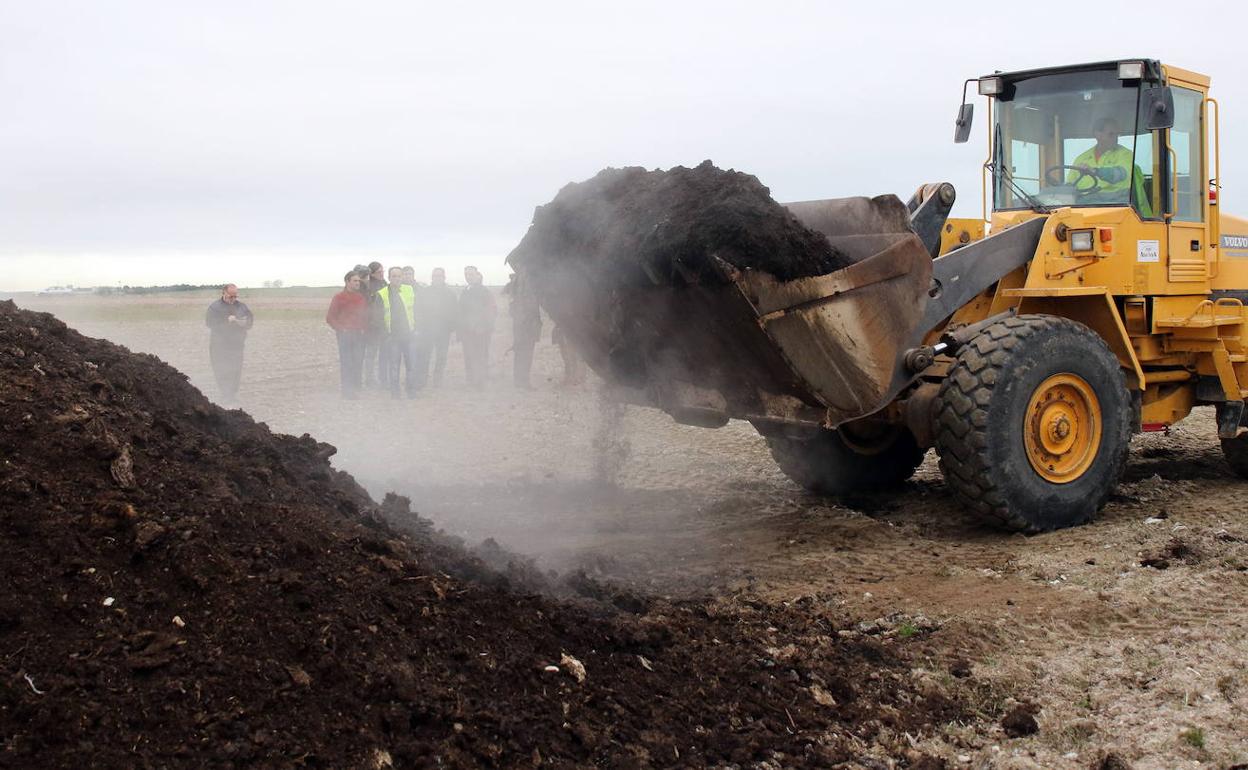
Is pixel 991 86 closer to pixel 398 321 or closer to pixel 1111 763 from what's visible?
pixel 1111 763

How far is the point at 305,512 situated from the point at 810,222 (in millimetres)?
3535

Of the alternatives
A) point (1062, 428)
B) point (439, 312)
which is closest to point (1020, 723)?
point (1062, 428)

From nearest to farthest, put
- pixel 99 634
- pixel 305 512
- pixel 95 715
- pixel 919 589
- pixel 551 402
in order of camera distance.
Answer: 1. pixel 95 715
2. pixel 99 634
3. pixel 305 512
4. pixel 919 589
5. pixel 551 402

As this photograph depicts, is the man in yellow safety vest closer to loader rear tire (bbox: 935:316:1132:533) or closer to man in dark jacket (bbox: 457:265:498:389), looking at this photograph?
man in dark jacket (bbox: 457:265:498:389)

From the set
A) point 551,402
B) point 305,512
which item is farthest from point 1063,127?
point 551,402

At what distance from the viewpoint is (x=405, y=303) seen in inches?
587

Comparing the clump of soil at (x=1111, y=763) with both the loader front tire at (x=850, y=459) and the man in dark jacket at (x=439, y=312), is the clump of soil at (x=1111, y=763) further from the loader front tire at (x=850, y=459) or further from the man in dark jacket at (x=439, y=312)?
the man in dark jacket at (x=439, y=312)

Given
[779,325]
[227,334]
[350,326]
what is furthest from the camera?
[350,326]

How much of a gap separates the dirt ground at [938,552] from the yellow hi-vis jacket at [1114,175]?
84.4 inches

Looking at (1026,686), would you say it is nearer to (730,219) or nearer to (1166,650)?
(1166,650)

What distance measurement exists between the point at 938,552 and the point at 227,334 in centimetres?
958

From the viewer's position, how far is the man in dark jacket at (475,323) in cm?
1652

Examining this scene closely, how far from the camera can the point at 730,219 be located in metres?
6.17

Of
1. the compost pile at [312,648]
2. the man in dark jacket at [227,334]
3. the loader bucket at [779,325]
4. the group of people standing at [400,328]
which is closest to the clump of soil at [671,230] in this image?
the loader bucket at [779,325]
